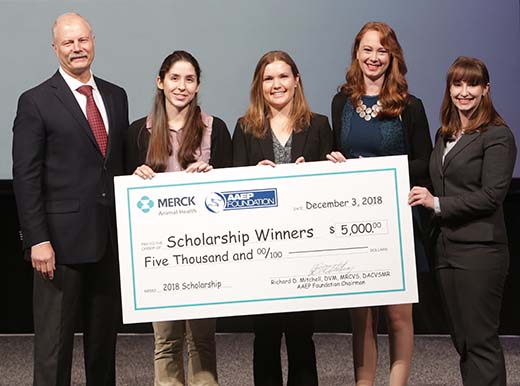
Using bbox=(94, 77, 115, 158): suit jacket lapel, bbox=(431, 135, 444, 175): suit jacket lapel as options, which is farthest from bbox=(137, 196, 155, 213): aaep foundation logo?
bbox=(431, 135, 444, 175): suit jacket lapel

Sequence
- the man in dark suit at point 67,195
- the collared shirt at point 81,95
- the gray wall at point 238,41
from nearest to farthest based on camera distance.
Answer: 1. the man in dark suit at point 67,195
2. the collared shirt at point 81,95
3. the gray wall at point 238,41

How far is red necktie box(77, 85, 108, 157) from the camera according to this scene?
3807 mm

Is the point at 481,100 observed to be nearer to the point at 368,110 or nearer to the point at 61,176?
the point at 368,110

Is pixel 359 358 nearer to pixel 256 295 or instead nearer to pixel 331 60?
pixel 256 295

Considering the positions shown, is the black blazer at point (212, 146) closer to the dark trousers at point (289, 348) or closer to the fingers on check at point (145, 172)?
the fingers on check at point (145, 172)

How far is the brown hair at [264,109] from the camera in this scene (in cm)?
380

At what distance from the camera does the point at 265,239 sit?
3.75 m

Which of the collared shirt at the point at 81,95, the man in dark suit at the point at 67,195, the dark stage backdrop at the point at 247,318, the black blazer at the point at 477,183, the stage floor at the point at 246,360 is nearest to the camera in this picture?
the black blazer at the point at 477,183

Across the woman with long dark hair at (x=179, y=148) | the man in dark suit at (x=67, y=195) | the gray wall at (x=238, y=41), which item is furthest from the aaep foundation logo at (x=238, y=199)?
the gray wall at (x=238, y=41)

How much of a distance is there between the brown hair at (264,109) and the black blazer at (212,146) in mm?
107

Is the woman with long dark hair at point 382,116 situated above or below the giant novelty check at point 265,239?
above

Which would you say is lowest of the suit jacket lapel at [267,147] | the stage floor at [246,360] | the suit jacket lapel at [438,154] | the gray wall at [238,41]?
the stage floor at [246,360]

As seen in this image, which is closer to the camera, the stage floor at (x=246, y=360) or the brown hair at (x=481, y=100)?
the brown hair at (x=481, y=100)

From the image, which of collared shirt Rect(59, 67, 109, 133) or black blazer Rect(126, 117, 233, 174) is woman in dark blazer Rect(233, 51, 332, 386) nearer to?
black blazer Rect(126, 117, 233, 174)
